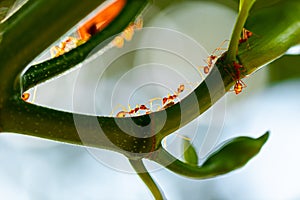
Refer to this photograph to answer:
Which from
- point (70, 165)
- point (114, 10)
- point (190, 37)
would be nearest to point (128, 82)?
point (190, 37)

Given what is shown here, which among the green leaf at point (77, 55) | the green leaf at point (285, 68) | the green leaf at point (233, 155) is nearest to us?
the green leaf at point (77, 55)

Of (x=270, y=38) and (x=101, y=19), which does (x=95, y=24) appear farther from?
(x=270, y=38)

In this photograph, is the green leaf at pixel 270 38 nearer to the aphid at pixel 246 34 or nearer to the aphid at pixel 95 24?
the aphid at pixel 246 34

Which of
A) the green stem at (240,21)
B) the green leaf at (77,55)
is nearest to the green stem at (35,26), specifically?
the green leaf at (77,55)

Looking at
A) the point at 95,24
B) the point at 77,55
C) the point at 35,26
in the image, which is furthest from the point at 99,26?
the point at 35,26

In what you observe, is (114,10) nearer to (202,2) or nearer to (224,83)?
(224,83)

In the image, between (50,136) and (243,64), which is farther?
(243,64)
